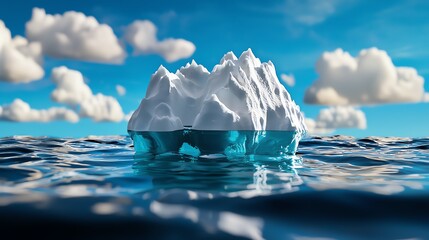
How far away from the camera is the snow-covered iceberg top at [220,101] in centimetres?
572

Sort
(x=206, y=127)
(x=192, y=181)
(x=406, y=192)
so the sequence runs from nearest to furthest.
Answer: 1. (x=406, y=192)
2. (x=192, y=181)
3. (x=206, y=127)

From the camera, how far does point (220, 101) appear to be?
6.09 meters

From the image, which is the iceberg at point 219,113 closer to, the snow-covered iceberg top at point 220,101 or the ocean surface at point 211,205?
the snow-covered iceberg top at point 220,101

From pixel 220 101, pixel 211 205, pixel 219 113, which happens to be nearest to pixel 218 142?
pixel 219 113

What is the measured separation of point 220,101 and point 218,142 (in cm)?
73

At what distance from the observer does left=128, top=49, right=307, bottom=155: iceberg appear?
5.73 metres

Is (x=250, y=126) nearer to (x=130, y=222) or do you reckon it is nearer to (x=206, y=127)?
(x=206, y=127)

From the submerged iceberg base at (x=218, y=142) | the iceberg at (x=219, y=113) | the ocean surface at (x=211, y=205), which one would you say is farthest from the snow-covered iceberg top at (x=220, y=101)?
the ocean surface at (x=211, y=205)

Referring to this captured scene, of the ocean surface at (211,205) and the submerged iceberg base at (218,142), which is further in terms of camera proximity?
the submerged iceberg base at (218,142)

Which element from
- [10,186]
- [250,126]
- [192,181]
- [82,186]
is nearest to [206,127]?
[250,126]

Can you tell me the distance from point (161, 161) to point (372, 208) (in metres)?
3.44

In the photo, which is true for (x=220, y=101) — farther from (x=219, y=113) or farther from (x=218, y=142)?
(x=218, y=142)

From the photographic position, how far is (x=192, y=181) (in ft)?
12.7

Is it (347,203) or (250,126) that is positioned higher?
(250,126)
